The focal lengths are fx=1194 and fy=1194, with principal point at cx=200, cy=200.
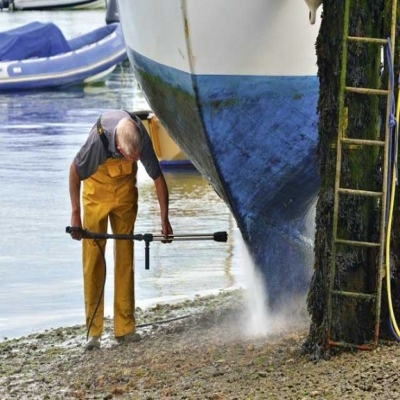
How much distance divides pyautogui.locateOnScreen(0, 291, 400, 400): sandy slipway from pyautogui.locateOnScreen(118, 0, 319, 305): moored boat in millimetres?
592

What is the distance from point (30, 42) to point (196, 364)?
23.4 meters

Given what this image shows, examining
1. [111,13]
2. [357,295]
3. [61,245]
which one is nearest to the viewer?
[357,295]

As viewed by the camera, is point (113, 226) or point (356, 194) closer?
A: point (356, 194)

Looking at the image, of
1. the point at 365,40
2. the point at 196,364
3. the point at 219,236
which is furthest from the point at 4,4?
the point at 365,40

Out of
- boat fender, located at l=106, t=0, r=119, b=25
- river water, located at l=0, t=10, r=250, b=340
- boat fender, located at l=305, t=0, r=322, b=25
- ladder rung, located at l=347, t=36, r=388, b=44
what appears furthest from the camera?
boat fender, located at l=106, t=0, r=119, b=25

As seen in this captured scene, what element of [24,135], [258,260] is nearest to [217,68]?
[258,260]

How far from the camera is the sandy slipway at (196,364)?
17.9 ft

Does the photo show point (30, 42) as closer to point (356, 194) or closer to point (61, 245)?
point (61, 245)

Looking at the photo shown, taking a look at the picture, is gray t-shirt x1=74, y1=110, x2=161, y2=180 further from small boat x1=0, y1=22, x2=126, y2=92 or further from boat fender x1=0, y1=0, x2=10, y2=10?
boat fender x1=0, y1=0, x2=10, y2=10

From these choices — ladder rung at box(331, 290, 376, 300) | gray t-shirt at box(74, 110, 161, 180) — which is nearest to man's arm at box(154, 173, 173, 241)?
gray t-shirt at box(74, 110, 161, 180)

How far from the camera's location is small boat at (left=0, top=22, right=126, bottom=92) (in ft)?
91.4

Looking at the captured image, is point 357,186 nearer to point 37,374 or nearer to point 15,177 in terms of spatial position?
point 37,374

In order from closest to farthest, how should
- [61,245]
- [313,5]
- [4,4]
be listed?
1. [313,5]
2. [61,245]
3. [4,4]

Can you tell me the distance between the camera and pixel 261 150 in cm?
750
